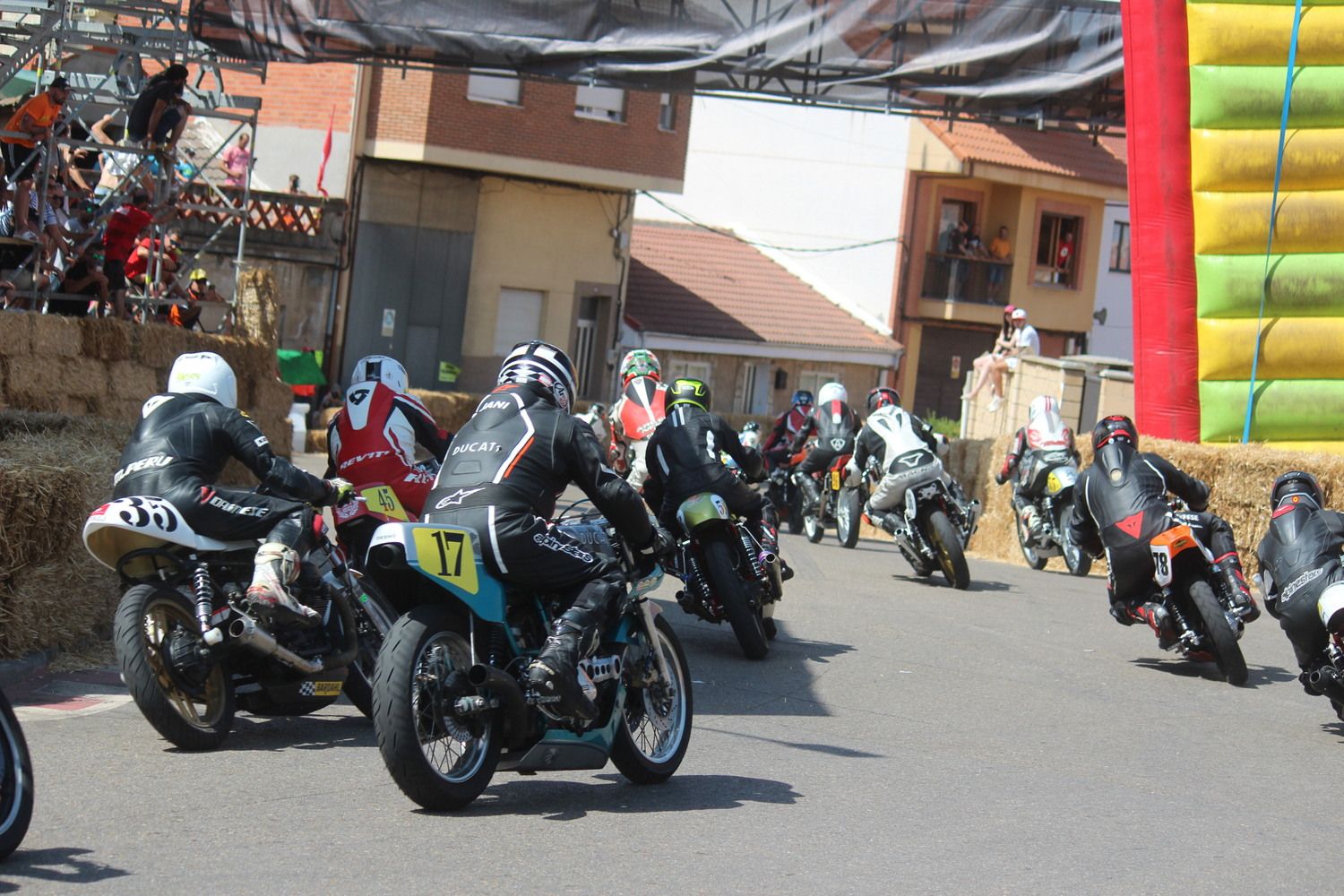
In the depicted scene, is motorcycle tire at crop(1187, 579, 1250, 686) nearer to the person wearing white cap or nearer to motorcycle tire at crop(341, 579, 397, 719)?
motorcycle tire at crop(341, 579, 397, 719)

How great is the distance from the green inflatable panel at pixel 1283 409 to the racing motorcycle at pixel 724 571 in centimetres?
918

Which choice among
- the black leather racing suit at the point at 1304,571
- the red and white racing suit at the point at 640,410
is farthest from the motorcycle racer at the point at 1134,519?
the red and white racing suit at the point at 640,410

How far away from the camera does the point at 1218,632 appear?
35.1 ft

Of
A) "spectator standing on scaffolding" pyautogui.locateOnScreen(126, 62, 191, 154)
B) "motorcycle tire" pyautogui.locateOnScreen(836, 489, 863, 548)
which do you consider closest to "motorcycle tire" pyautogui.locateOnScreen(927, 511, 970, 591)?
"motorcycle tire" pyautogui.locateOnScreen(836, 489, 863, 548)

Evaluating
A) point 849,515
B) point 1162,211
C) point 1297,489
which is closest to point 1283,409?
point 1162,211

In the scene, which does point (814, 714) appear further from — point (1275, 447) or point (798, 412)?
point (798, 412)

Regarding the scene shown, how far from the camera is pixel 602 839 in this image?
611 cm

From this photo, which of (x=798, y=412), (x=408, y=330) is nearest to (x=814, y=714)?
(x=798, y=412)

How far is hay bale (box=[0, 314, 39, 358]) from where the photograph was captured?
15.8 meters

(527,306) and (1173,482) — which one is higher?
(527,306)

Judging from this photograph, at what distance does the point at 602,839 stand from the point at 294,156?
31.1 meters

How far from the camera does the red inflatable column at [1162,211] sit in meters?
18.0

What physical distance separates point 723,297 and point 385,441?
35.2 meters

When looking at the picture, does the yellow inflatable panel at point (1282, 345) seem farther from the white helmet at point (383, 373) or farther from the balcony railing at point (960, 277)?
the balcony railing at point (960, 277)
